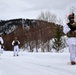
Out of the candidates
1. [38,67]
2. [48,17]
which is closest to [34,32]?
[48,17]

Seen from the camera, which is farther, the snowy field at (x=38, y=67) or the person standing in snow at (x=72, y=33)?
the person standing in snow at (x=72, y=33)

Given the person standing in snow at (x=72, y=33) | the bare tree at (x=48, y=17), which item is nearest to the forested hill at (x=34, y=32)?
the bare tree at (x=48, y=17)

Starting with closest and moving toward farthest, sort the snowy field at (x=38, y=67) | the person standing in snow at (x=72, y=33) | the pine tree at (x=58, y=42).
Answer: the snowy field at (x=38, y=67) → the person standing in snow at (x=72, y=33) → the pine tree at (x=58, y=42)

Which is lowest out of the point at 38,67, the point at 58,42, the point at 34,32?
the point at 58,42

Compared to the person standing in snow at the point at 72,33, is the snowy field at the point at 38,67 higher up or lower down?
lower down

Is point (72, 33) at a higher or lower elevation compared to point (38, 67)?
higher

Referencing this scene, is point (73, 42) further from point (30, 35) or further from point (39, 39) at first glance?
point (30, 35)

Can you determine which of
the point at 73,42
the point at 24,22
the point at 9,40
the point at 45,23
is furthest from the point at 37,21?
the point at 73,42

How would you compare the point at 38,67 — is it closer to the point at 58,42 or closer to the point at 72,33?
the point at 72,33

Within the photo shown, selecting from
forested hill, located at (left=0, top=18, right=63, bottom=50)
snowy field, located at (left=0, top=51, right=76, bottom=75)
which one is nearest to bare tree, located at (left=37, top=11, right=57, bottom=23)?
forested hill, located at (left=0, top=18, right=63, bottom=50)

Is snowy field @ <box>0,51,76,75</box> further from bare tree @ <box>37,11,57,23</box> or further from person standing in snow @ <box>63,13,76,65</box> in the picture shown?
bare tree @ <box>37,11,57,23</box>

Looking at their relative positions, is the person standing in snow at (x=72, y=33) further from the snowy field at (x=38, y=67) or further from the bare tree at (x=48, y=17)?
the bare tree at (x=48, y=17)

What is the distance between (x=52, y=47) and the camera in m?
66.8

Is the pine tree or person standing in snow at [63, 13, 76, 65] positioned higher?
person standing in snow at [63, 13, 76, 65]
